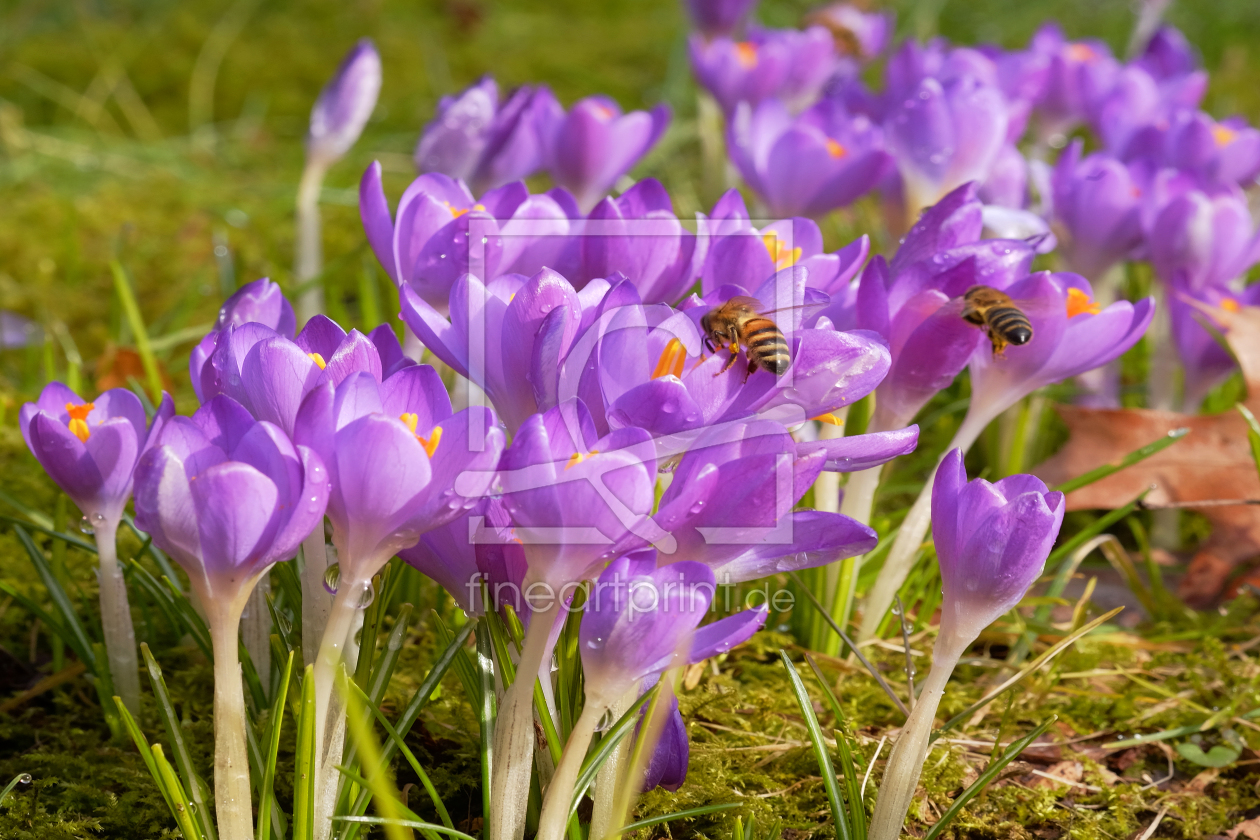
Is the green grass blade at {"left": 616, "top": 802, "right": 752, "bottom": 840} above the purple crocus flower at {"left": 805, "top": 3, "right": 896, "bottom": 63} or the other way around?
the other way around

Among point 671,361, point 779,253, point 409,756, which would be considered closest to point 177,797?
point 409,756

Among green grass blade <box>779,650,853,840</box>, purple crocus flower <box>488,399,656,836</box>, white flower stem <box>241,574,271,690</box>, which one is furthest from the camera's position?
white flower stem <box>241,574,271,690</box>

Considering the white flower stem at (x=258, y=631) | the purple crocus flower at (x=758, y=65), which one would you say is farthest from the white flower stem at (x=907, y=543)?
the purple crocus flower at (x=758, y=65)

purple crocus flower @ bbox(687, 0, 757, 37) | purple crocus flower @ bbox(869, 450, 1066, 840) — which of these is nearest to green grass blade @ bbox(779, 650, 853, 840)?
purple crocus flower @ bbox(869, 450, 1066, 840)

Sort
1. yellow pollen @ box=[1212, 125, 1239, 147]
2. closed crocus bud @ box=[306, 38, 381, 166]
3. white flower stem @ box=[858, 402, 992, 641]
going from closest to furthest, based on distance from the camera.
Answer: white flower stem @ box=[858, 402, 992, 641], closed crocus bud @ box=[306, 38, 381, 166], yellow pollen @ box=[1212, 125, 1239, 147]

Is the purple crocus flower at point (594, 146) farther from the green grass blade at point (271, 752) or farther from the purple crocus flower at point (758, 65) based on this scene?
the green grass blade at point (271, 752)

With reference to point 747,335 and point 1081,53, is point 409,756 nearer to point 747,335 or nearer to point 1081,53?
point 747,335

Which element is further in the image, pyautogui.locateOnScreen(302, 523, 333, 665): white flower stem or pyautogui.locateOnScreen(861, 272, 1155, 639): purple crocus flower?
pyautogui.locateOnScreen(861, 272, 1155, 639): purple crocus flower

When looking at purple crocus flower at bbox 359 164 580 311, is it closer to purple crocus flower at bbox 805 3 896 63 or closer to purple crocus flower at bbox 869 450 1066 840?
purple crocus flower at bbox 869 450 1066 840

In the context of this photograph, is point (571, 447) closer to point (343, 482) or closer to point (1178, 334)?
point (343, 482)
